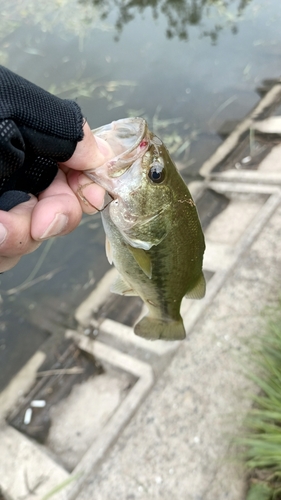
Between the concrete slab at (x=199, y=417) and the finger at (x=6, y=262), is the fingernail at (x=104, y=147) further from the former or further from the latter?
the concrete slab at (x=199, y=417)

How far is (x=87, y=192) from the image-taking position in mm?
1500

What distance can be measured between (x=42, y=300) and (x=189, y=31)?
20.2 feet

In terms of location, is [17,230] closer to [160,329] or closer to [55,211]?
[55,211]

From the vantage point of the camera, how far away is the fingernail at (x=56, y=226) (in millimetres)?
1439

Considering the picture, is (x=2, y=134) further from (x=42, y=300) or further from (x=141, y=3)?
(x=141, y=3)

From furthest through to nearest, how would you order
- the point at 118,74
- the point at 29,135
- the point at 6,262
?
1. the point at 118,74
2. the point at 6,262
3. the point at 29,135

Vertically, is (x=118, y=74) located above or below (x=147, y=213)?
below

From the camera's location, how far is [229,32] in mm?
7441

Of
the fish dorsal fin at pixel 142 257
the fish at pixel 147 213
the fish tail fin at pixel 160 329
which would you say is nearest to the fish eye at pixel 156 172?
the fish at pixel 147 213

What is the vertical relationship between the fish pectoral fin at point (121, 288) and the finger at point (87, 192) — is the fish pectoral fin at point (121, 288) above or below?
below

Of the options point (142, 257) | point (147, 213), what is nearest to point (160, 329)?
point (142, 257)

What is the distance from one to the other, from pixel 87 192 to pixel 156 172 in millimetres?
281

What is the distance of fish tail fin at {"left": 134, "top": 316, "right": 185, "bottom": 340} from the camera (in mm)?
1953

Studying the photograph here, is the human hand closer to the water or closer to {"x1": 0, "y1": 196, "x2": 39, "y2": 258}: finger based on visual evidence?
{"x1": 0, "y1": 196, "x2": 39, "y2": 258}: finger
